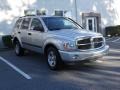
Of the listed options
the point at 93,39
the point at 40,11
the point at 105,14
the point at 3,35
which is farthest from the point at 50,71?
the point at 105,14

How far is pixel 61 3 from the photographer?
22.3 meters

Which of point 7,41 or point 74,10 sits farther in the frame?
point 74,10

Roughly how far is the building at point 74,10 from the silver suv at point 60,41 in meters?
7.95

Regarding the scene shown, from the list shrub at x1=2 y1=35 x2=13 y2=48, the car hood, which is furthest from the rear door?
shrub at x1=2 y1=35 x2=13 y2=48

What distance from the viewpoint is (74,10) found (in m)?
23.1

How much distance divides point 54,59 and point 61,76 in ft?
2.95

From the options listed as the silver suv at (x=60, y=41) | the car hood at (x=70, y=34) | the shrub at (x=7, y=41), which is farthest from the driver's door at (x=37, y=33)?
the shrub at (x=7, y=41)

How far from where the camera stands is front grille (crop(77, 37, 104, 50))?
9537 mm

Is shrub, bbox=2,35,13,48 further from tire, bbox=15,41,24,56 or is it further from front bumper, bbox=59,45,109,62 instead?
front bumper, bbox=59,45,109,62

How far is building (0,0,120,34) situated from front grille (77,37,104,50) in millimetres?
10893

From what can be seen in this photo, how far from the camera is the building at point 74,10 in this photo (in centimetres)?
1981

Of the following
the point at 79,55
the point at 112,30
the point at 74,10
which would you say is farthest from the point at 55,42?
the point at 112,30

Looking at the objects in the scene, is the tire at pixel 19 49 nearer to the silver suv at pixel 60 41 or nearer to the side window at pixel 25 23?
the side window at pixel 25 23

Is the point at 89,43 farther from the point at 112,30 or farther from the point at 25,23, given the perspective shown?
the point at 112,30
